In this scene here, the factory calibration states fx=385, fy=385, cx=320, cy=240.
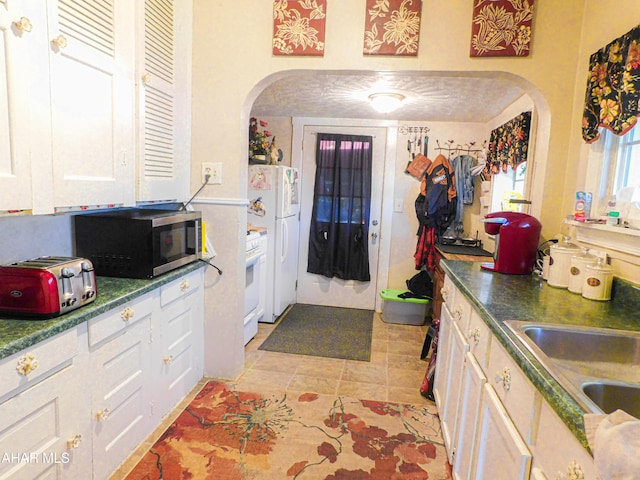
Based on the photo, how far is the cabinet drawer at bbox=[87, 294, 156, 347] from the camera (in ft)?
4.79

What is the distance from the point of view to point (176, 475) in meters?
1.68

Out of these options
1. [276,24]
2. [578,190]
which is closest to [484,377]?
[578,190]

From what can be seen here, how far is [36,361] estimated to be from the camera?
1.18m

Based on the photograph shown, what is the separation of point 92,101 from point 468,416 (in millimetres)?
1939

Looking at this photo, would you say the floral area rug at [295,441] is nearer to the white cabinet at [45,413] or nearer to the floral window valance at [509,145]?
the white cabinet at [45,413]

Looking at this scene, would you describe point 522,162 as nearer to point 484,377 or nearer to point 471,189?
point 471,189

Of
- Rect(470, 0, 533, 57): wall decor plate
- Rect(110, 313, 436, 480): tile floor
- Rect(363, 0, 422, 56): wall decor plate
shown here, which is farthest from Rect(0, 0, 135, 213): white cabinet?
Rect(470, 0, 533, 57): wall decor plate

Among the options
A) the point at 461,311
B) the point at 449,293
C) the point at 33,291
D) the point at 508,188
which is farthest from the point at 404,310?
the point at 33,291

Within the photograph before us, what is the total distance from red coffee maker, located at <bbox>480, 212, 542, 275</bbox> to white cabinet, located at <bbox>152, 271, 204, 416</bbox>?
1715 mm

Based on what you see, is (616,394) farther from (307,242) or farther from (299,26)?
(307,242)

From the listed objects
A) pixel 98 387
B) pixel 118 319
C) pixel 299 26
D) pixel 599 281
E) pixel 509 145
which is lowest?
pixel 98 387

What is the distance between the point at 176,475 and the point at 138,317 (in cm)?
71

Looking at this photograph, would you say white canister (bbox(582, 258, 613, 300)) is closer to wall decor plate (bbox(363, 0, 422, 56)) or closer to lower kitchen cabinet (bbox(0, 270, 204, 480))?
wall decor plate (bbox(363, 0, 422, 56))

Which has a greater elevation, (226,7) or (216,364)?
(226,7)
